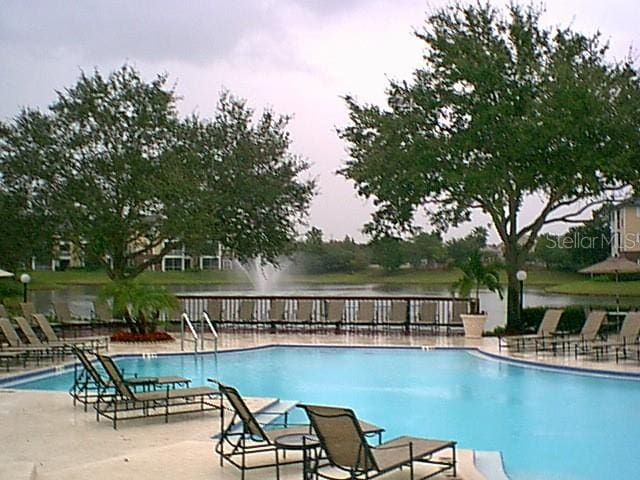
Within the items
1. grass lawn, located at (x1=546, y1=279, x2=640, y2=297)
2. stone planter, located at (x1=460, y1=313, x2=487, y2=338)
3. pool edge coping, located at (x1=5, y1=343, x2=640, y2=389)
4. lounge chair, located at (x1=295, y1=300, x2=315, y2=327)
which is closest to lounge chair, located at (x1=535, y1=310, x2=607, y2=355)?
pool edge coping, located at (x1=5, y1=343, x2=640, y2=389)

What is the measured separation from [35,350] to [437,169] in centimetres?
998

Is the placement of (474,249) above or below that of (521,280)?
above

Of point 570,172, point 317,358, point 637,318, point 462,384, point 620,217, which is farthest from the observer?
point 620,217

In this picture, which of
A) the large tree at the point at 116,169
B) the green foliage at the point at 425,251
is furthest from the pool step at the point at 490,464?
the green foliage at the point at 425,251

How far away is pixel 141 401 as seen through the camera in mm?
8633

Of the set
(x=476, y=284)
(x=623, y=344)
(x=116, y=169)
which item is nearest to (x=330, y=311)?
(x=476, y=284)

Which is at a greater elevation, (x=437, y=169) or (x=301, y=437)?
(x=437, y=169)

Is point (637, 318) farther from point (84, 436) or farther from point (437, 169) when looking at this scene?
point (84, 436)

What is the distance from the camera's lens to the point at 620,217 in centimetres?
2145

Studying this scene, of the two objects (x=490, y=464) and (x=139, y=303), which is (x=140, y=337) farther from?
(x=490, y=464)

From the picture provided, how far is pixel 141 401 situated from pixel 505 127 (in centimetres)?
1281

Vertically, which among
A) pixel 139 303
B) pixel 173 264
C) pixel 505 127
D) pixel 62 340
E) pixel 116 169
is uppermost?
pixel 505 127

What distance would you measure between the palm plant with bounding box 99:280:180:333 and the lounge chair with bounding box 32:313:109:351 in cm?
108

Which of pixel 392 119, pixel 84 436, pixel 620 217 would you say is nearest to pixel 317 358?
pixel 392 119
